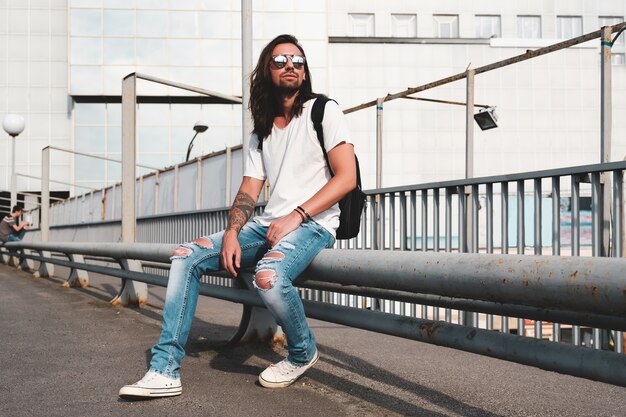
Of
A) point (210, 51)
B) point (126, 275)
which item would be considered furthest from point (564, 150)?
point (126, 275)

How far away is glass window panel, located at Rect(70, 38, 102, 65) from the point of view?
4325cm

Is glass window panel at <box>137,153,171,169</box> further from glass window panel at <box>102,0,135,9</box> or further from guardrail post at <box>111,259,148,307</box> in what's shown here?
guardrail post at <box>111,259,148,307</box>

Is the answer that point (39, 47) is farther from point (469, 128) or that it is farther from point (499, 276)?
point (499, 276)

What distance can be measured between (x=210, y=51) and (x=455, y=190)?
39008mm

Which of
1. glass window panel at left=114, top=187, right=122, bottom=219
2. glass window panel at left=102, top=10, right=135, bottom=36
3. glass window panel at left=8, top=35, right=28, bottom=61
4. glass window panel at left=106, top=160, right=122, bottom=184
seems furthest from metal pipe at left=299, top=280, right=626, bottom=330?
glass window panel at left=8, top=35, right=28, bottom=61

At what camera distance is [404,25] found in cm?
4322

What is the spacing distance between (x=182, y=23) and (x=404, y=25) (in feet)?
38.1

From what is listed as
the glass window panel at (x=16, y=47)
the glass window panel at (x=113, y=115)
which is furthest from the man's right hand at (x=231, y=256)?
the glass window panel at (x=16, y=47)

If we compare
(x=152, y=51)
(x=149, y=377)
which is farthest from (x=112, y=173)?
(x=149, y=377)

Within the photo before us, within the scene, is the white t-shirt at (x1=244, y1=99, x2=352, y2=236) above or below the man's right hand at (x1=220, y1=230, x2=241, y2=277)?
above

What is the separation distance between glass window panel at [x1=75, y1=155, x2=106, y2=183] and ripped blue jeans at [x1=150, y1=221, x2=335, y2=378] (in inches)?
1672

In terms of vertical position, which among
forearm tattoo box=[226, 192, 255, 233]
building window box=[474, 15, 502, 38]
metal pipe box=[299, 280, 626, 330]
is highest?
building window box=[474, 15, 502, 38]

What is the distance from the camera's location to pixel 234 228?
421 centimetres

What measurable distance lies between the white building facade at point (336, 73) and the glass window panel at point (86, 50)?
0.18ft
